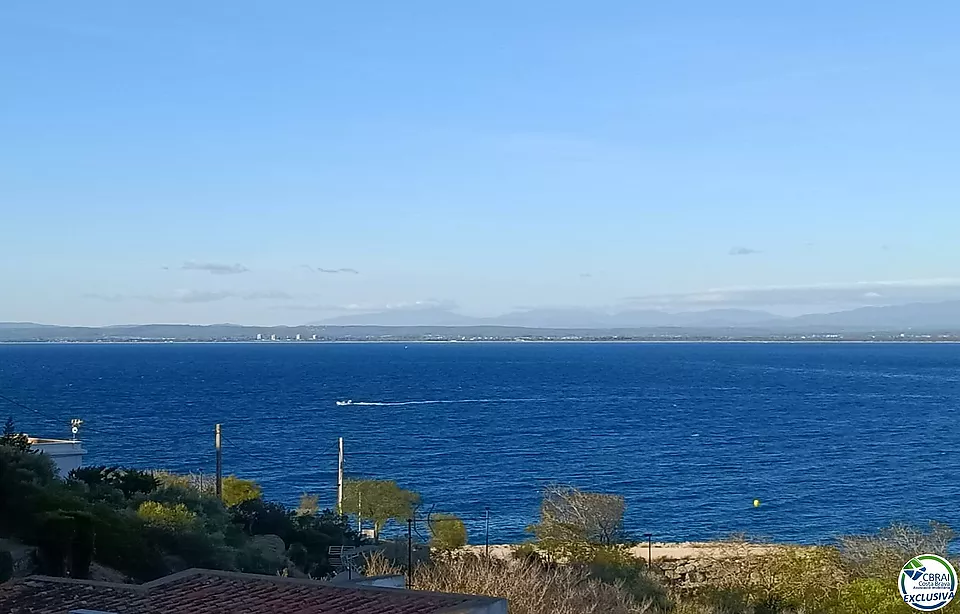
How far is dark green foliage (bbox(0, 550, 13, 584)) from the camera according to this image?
1456cm

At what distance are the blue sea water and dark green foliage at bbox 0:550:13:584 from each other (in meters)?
24.3

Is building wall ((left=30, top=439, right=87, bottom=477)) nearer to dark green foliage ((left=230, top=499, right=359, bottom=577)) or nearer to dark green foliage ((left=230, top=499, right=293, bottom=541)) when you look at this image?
dark green foliage ((left=230, top=499, right=359, bottom=577))

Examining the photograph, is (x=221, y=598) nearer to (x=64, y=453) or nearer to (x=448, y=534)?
(x=64, y=453)

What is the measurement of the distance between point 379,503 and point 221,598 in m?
28.0

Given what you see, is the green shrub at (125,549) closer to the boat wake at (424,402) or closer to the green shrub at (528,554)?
the green shrub at (528,554)

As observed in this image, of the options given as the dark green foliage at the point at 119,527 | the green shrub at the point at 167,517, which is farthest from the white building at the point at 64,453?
the green shrub at the point at 167,517

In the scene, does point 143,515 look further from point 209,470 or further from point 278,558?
point 209,470

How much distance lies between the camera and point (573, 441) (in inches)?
2781

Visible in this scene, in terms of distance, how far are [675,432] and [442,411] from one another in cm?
2432

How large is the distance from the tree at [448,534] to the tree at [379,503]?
3570 mm

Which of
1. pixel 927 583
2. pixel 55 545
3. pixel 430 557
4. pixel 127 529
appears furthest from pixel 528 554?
pixel 55 545

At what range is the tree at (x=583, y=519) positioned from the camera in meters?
32.0

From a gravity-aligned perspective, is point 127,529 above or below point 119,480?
above

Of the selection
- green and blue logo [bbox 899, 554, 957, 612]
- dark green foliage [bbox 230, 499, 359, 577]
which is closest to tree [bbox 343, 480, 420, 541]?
dark green foliage [bbox 230, 499, 359, 577]
